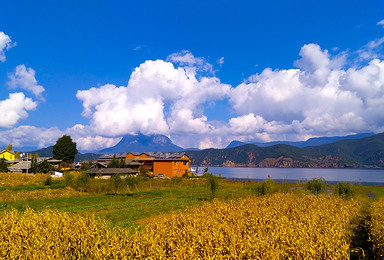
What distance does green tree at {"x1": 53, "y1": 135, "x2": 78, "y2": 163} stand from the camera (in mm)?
110688

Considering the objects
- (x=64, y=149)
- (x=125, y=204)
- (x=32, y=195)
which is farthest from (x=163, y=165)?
(x=125, y=204)

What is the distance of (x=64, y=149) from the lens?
11119cm

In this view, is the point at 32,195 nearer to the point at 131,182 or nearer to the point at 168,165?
the point at 131,182

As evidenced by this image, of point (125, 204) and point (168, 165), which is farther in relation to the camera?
point (168, 165)

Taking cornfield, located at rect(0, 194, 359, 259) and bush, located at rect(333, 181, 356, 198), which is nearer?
cornfield, located at rect(0, 194, 359, 259)

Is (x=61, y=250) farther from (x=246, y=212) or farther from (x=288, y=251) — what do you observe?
(x=246, y=212)

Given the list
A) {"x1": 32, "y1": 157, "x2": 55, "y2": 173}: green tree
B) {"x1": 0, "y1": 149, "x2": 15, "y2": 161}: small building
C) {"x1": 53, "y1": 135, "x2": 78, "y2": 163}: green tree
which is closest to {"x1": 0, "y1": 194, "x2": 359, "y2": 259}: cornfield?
{"x1": 32, "y1": 157, "x2": 55, "y2": 173}: green tree

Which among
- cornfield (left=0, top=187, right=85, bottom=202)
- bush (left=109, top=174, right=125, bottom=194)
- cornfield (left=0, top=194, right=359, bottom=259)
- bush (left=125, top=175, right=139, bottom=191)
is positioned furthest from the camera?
bush (left=125, top=175, right=139, bottom=191)

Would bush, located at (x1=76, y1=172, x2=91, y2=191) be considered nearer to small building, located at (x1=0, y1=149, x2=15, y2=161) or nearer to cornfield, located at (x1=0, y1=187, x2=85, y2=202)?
cornfield, located at (x1=0, y1=187, x2=85, y2=202)

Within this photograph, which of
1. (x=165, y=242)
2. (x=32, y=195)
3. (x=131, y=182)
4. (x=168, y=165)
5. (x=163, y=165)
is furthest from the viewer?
(x=163, y=165)

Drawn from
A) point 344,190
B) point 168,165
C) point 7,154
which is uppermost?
point 7,154

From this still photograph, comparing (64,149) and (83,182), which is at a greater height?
(64,149)

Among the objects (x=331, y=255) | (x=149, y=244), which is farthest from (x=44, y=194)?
(x=331, y=255)

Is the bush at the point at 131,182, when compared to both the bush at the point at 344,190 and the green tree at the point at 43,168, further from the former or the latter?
the green tree at the point at 43,168
